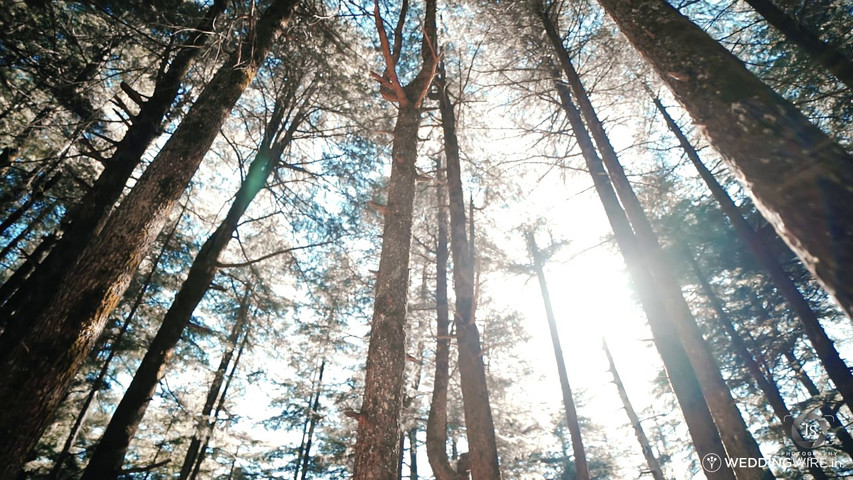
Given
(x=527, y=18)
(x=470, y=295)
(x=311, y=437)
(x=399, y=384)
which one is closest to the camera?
(x=399, y=384)

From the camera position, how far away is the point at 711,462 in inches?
154

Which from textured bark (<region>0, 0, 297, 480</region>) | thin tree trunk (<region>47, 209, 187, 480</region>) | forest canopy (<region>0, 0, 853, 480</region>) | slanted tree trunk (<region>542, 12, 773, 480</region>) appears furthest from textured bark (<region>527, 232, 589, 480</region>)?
thin tree trunk (<region>47, 209, 187, 480</region>)

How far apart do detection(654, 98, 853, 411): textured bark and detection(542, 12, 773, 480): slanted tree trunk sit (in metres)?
4.37

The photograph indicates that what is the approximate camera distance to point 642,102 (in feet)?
26.6

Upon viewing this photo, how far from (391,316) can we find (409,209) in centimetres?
135

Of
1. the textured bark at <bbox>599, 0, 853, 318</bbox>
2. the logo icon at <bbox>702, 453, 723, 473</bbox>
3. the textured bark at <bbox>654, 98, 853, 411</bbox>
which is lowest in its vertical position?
the logo icon at <bbox>702, 453, 723, 473</bbox>

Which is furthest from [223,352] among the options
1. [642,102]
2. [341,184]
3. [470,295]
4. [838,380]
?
[838,380]

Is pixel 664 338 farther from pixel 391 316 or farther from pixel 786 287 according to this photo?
pixel 786 287

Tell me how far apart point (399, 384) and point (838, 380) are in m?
9.87

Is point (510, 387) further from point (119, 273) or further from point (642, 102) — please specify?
point (119, 273)

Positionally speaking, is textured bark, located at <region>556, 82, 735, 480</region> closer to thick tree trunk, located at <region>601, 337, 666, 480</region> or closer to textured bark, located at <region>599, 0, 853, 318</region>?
textured bark, located at <region>599, 0, 853, 318</region>

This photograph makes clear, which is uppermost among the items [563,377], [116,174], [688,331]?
[116,174]

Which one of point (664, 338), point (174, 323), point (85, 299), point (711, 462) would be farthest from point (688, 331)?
point (174, 323)

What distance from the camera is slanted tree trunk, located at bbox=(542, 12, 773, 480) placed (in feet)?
13.9
